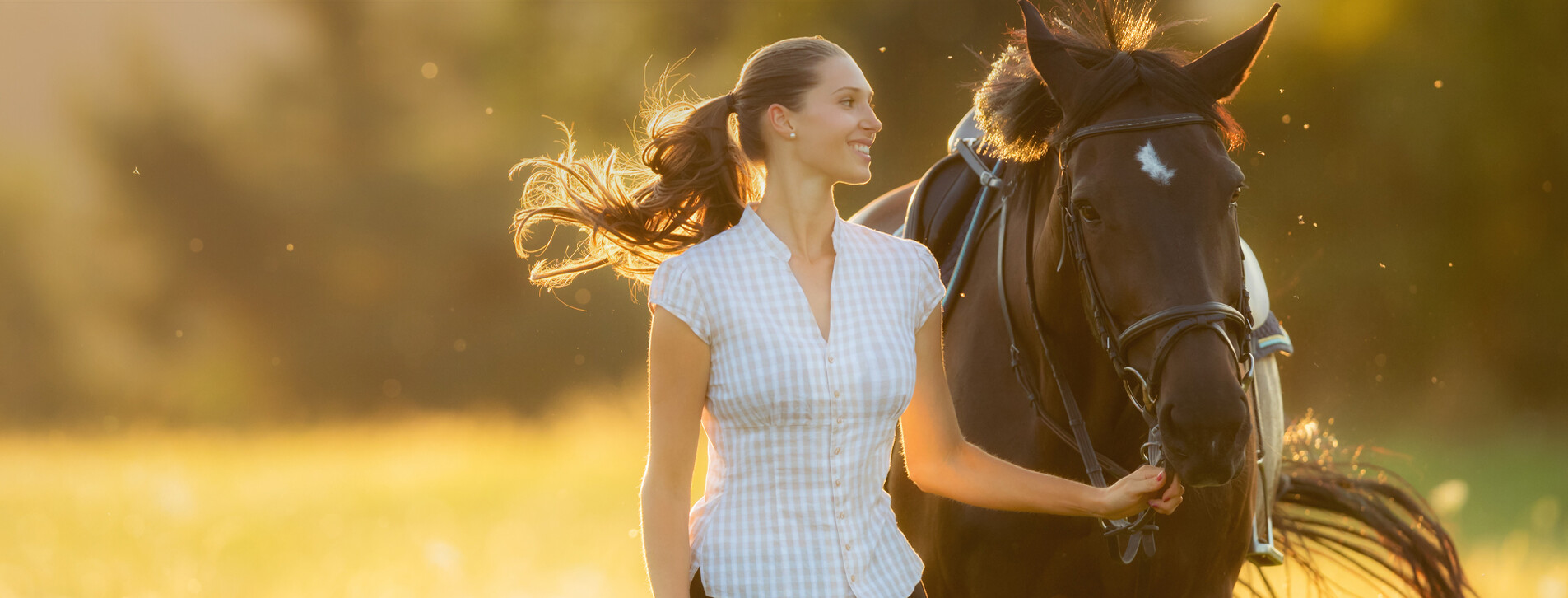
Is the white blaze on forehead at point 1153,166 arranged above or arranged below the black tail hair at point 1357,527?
above

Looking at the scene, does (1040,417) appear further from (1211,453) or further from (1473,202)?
(1473,202)

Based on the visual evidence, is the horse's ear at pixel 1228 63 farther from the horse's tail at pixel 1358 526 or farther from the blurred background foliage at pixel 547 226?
the blurred background foliage at pixel 547 226

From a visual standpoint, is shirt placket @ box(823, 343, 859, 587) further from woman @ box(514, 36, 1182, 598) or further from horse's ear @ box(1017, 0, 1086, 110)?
horse's ear @ box(1017, 0, 1086, 110)

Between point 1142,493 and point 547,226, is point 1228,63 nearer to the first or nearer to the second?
point 1142,493

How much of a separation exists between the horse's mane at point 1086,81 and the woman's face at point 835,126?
0.73m

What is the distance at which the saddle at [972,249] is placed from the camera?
12.1 ft

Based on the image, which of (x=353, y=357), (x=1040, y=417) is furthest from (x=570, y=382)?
(x=1040, y=417)

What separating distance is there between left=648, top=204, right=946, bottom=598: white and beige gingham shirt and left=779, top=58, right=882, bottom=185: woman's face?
170mm

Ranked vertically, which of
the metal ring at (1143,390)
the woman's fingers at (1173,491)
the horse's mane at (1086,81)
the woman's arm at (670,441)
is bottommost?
the woman's arm at (670,441)

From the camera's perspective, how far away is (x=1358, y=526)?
509 centimetres

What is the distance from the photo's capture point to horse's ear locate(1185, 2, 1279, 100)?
8.86 feet

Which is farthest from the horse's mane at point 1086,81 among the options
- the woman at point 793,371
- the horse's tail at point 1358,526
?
the horse's tail at point 1358,526

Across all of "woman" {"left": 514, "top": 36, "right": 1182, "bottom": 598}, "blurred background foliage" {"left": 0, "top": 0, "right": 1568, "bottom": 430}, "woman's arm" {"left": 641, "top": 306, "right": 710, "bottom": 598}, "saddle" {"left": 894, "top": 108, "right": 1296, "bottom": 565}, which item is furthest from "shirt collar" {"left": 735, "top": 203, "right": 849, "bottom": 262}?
"blurred background foliage" {"left": 0, "top": 0, "right": 1568, "bottom": 430}

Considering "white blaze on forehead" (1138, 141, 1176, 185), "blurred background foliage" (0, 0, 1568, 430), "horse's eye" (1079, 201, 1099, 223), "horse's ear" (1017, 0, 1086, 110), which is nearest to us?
"white blaze on forehead" (1138, 141, 1176, 185)
